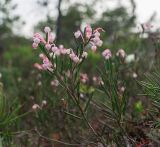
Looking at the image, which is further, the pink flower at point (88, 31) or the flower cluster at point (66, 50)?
the pink flower at point (88, 31)

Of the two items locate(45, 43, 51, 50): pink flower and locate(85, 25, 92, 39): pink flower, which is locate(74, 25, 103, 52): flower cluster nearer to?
locate(85, 25, 92, 39): pink flower

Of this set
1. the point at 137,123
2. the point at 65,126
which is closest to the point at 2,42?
the point at 65,126

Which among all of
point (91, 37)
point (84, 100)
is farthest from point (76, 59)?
point (84, 100)

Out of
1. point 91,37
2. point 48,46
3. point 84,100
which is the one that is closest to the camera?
point 48,46

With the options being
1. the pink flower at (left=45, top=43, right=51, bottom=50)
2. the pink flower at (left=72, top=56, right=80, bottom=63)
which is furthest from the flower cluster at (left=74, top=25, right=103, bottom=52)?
the pink flower at (left=45, top=43, right=51, bottom=50)

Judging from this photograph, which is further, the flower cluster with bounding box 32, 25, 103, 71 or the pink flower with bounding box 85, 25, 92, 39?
the pink flower with bounding box 85, 25, 92, 39

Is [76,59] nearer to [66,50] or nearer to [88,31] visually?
[66,50]

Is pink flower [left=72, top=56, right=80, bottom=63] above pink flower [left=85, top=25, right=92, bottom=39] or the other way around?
the other way around

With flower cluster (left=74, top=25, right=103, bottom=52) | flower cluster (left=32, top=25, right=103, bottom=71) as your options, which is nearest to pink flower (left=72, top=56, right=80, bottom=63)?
flower cluster (left=32, top=25, right=103, bottom=71)

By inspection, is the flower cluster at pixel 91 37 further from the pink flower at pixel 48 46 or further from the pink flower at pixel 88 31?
the pink flower at pixel 48 46

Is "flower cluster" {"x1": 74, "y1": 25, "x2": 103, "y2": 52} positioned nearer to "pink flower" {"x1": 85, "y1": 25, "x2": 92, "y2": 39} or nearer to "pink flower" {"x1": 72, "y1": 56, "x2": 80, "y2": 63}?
"pink flower" {"x1": 85, "y1": 25, "x2": 92, "y2": 39}

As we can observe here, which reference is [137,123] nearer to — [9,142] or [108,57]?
[108,57]

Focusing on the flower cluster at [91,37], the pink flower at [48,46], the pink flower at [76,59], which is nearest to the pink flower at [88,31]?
the flower cluster at [91,37]
